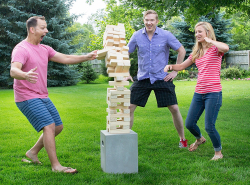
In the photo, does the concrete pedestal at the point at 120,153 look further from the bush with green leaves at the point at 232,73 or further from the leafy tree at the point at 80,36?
the bush with green leaves at the point at 232,73

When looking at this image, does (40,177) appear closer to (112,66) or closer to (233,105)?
(112,66)

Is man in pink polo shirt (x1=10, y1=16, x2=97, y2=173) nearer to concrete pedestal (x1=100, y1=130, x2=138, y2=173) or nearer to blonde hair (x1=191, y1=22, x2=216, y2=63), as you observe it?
concrete pedestal (x1=100, y1=130, x2=138, y2=173)

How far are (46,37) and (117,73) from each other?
50.6 ft

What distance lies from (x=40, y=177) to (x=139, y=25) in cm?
2396

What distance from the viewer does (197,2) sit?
7.80 metres

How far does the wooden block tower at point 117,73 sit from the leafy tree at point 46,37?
15027 mm

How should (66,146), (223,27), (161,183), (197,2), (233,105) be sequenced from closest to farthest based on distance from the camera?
(161,183)
(66,146)
(197,2)
(233,105)
(223,27)

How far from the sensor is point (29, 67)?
3627 millimetres

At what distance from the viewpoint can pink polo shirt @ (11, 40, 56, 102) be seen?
353 cm

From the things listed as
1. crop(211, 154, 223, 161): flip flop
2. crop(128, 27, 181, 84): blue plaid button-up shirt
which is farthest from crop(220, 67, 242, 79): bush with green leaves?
crop(211, 154, 223, 161): flip flop

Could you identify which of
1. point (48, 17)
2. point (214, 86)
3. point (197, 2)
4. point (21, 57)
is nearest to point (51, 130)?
point (21, 57)

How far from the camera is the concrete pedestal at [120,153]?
140 inches

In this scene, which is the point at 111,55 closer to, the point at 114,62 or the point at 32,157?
the point at 114,62

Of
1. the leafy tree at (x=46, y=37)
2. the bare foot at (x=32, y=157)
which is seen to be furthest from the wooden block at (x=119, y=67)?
the leafy tree at (x=46, y=37)
